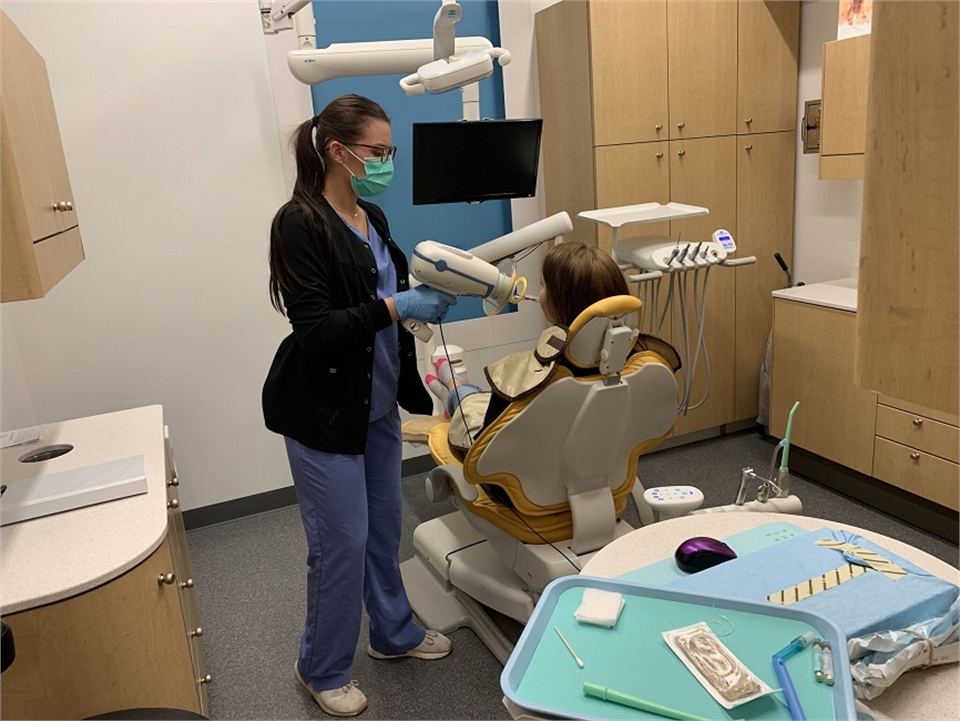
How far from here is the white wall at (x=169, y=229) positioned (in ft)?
8.80

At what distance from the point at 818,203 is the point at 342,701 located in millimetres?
2994

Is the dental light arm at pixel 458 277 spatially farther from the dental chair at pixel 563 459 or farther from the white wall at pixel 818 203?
the white wall at pixel 818 203

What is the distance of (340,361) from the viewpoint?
1.82 m

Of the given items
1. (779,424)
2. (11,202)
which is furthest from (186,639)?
(779,424)

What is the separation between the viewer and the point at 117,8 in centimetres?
263

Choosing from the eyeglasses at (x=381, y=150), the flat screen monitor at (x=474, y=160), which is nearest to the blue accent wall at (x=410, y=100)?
the flat screen monitor at (x=474, y=160)

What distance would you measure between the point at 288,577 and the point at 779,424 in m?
2.26

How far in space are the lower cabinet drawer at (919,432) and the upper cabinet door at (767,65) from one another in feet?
4.74

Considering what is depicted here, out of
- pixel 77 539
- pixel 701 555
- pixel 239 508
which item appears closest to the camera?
pixel 701 555

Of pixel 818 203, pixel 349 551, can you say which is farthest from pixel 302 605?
pixel 818 203

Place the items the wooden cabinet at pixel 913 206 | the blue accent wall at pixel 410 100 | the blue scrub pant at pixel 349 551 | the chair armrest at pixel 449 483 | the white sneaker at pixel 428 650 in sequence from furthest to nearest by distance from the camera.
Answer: the blue accent wall at pixel 410 100, the white sneaker at pixel 428 650, the chair armrest at pixel 449 483, the blue scrub pant at pixel 349 551, the wooden cabinet at pixel 913 206

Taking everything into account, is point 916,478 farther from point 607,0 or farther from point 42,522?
point 42,522

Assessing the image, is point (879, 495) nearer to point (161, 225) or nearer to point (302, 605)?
point (302, 605)

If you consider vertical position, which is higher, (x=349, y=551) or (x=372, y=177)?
(x=372, y=177)
